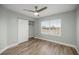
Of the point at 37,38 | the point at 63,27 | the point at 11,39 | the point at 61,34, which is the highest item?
the point at 63,27

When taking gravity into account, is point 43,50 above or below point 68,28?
below

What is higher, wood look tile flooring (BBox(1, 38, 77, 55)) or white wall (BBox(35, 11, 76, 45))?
white wall (BBox(35, 11, 76, 45))

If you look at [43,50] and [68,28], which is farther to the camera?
[43,50]

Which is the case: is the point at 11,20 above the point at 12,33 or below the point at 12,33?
above

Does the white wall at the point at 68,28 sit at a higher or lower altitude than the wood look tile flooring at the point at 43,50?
higher
